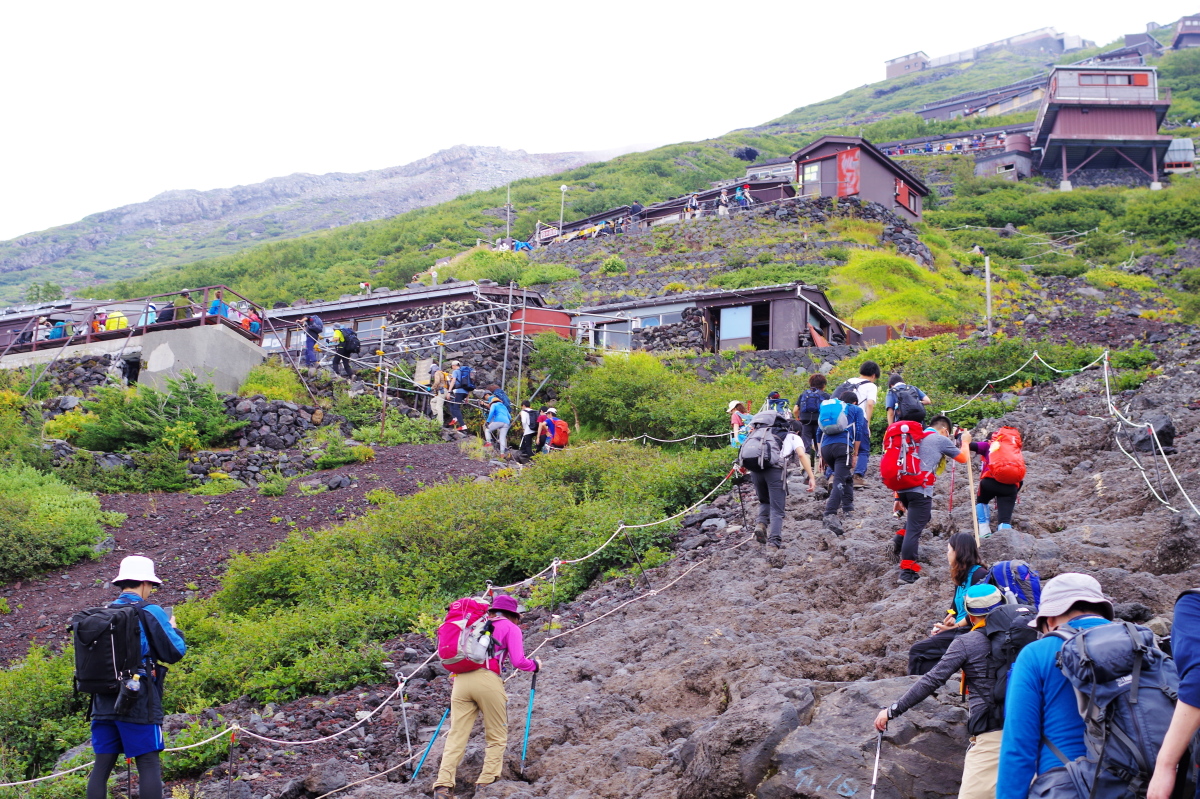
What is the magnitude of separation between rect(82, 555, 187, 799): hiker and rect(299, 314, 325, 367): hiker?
68.6 ft

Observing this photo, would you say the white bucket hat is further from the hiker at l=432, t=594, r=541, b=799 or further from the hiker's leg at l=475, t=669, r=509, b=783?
the hiker's leg at l=475, t=669, r=509, b=783

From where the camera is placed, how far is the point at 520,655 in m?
7.43

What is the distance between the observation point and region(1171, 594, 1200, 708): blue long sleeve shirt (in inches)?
141

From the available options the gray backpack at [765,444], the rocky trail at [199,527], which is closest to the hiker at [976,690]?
the gray backpack at [765,444]

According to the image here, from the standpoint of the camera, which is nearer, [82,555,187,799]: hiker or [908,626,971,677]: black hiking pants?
[908,626,971,677]: black hiking pants

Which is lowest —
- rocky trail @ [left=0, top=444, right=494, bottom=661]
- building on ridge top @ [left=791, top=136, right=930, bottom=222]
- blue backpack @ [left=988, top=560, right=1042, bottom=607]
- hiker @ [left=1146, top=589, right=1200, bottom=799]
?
rocky trail @ [left=0, top=444, right=494, bottom=661]

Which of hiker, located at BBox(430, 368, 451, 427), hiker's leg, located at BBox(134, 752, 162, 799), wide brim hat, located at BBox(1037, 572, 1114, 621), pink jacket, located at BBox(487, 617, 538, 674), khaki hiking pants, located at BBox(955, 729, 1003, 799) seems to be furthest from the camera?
hiker, located at BBox(430, 368, 451, 427)

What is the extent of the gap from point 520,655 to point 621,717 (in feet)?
4.42

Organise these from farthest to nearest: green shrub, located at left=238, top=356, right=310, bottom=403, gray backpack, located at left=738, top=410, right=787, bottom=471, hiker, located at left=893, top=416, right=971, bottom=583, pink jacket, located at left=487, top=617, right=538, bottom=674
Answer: green shrub, located at left=238, top=356, right=310, bottom=403 < gray backpack, located at left=738, top=410, right=787, bottom=471 < hiker, located at left=893, top=416, right=971, bottom=583 < pink jacket, located at left=487, top=617, right=538, bottom=674

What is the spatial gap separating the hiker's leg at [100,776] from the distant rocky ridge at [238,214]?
88103 millimetres

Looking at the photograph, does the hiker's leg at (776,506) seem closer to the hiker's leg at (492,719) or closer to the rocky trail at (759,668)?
the rocky trail at (759,668)

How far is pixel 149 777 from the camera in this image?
7.17 meters

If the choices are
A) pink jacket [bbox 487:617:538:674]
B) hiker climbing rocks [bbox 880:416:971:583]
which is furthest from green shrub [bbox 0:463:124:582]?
hiker climbing rocks [bbox 880:416:971:583]

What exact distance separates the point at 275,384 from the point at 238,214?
380 ft
